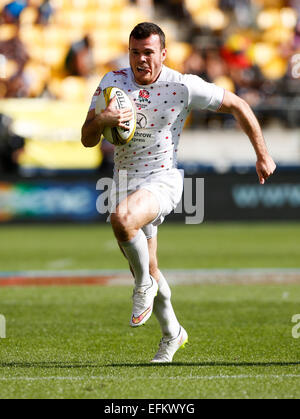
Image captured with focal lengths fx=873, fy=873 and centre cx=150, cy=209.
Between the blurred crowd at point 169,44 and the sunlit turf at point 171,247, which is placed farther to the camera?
the blurred crowd at point 169,44

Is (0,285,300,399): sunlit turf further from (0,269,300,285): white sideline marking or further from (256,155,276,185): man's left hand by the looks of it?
(256,155,276,185): man's left hand

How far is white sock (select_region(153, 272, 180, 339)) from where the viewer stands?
20.1 feet

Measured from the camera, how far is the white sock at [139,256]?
565 centimetres

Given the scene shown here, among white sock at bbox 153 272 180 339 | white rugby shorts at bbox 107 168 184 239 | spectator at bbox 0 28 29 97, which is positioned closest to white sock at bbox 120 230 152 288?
white rugby shorts at bbox 107 168 184 239

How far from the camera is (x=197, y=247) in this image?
50.7ft

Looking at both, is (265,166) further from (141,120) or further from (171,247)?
(171,247)

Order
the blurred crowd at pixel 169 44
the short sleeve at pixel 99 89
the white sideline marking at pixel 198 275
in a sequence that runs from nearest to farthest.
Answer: the short sleeve at pixel 99 89 < the white sideline marking at pixel 198 275 < the blurred crowd at pixel 169 44

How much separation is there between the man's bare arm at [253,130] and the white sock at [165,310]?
1022 mm

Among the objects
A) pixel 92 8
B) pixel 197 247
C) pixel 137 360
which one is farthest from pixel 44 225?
pixel 137 360

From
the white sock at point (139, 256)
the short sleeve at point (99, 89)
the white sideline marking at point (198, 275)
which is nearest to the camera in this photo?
the white sock at point (139, 256)

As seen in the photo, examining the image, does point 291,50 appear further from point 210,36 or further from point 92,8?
point 92,8

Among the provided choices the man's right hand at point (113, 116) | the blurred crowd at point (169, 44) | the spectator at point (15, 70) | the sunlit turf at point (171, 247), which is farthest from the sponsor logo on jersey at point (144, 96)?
the spectator at point (15, 70)

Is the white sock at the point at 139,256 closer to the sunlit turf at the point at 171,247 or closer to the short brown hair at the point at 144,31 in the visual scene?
the short brown hair at the point at 144,31

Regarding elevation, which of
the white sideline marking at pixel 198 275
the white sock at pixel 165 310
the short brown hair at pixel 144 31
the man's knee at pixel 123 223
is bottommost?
the white sideline marking at pixel 198 275
